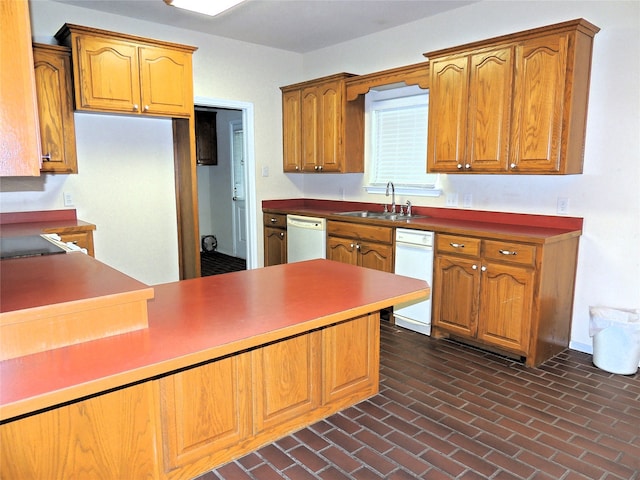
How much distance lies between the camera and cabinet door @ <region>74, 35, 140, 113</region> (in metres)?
3.46

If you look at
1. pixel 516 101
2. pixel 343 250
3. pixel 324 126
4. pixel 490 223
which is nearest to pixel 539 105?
pixel 516 101

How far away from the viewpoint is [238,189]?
6926 mm

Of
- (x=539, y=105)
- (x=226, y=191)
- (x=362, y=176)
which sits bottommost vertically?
(x=226, y=191)

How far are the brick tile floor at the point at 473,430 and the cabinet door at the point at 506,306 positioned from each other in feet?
0.61

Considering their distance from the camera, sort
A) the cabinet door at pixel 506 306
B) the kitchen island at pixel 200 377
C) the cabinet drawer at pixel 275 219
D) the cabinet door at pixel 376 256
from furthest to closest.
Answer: the cabinet drawer at pixel 275 219, the cabinet door at pixel 376 256, the cabinet door at pixel 506 306, the kitchen island at pixel 200 377

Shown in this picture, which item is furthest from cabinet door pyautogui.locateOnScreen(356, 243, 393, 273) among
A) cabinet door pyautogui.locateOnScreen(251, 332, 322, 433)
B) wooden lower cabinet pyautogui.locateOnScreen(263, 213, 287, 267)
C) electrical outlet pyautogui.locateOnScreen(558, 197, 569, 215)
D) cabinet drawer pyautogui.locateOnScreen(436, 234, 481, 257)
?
cabinet door pyautogui.locateOnScreen(251, 332, 322, 433)

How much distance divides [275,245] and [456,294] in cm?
231

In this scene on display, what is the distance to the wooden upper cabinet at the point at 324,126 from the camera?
454cm

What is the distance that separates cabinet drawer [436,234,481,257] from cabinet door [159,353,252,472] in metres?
1.98

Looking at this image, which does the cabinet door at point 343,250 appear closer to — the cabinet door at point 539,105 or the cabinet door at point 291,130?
the cabinet door at point 291,130

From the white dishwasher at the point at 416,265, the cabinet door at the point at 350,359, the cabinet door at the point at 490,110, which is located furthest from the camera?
the white dishwasher at the point at 416,265

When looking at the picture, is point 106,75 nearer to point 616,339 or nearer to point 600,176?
point 600,176

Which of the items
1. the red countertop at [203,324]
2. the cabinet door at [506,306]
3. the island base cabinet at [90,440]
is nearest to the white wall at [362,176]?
the cabinet door at [506,306]

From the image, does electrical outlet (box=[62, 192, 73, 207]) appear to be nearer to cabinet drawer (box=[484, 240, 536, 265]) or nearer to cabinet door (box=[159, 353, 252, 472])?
cabinet door (box=[159, 353, 252, 472])
